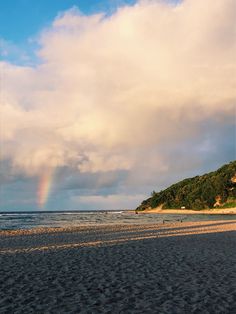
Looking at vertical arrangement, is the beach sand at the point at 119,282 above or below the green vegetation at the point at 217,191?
below

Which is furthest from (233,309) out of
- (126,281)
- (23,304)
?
(23,304)

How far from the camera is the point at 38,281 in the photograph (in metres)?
14.4

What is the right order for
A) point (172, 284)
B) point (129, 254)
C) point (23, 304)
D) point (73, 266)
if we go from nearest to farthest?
point (23, 304)
point (172, 284)
point (73, 266)
point (129, 254)

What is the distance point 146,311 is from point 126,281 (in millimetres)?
4166

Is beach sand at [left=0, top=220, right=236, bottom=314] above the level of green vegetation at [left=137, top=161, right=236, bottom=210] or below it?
below

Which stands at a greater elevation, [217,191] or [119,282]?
[217,191]

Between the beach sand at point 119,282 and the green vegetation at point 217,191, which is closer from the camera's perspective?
the beach sand at point 119,282

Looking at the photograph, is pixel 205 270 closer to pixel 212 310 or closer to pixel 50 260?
pixel 212 310

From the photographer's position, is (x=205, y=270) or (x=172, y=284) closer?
(x=172, y=284)

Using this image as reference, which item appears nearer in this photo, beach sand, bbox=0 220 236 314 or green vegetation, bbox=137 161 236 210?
beach sand, bbox=0 220 236 314

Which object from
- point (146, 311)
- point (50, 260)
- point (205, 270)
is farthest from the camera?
point (50, 260)

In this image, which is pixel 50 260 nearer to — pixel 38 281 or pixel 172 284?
pixel 38 281

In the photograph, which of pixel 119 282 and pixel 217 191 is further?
pixel 217 191

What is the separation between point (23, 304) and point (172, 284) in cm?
539
